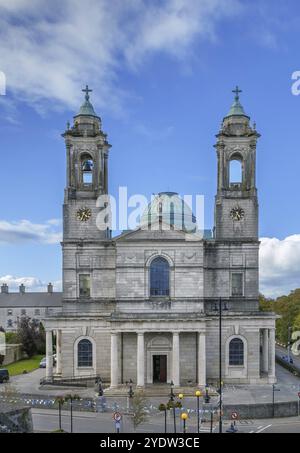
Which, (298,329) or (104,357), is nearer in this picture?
(104,357)

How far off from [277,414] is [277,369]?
2592 cm

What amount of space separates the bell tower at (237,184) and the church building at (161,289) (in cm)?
10

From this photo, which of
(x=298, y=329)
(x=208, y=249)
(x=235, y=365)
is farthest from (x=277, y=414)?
(x=298, y=329)

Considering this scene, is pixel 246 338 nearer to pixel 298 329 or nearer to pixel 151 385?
pixel 151 385

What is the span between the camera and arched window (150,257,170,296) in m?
53.5

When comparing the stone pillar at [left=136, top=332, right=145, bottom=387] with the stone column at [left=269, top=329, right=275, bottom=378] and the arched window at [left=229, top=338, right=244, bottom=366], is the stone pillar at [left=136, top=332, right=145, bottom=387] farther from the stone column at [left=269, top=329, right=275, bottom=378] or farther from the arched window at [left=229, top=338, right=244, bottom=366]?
the stone column at [left=269, top=329, right=275, bottom=378]

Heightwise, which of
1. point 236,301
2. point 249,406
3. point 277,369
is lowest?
point 277,369

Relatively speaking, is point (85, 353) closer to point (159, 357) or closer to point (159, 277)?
point (159, 357)

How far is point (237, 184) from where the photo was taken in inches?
2219

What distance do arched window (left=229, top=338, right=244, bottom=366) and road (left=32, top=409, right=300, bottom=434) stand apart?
42.7 ft

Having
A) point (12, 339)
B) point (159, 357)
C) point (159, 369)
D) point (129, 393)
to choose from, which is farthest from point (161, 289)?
point (12, 339)

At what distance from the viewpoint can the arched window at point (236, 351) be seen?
174ft

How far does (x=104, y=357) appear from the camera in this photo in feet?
176

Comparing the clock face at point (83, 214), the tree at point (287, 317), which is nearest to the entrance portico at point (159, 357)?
the clock face at point (83, 214)
